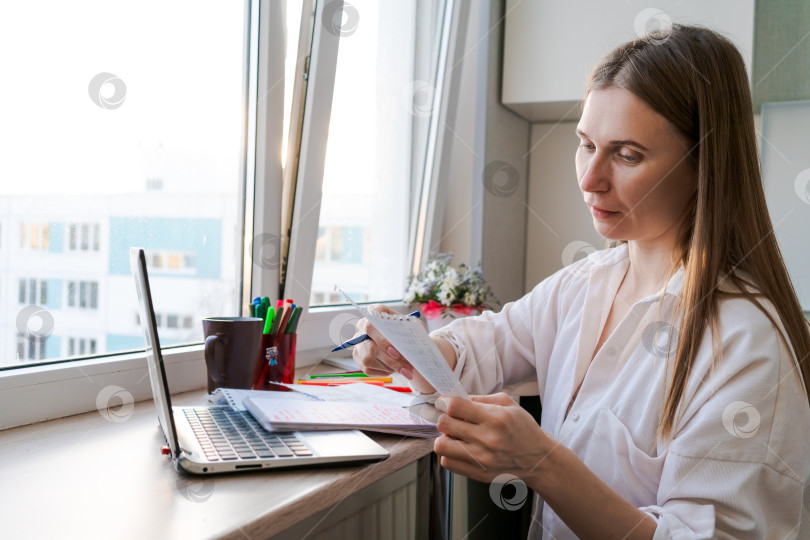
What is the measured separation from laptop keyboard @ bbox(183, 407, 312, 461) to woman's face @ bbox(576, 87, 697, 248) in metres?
0.59

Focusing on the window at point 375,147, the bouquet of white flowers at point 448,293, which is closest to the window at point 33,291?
the window at point 375,147

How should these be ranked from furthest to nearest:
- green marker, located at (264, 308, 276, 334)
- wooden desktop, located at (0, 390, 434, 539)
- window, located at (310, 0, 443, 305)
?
window, located at (310, 0, 443, 305) < green marker, located at (264, 308, 276, 334) < wooden desktop, located at (0, 390, 434, 539)

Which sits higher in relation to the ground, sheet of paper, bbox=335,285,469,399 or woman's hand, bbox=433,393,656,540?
sheet of paper, bbox=335,285,469,399

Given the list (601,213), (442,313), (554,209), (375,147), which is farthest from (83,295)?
(554,209)

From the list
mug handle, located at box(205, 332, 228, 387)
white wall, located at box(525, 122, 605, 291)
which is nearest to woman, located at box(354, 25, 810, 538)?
mug handle, located at box(205, 332, 228, 387)

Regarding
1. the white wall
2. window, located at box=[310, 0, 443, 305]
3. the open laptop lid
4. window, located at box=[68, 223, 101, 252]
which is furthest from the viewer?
the white wall

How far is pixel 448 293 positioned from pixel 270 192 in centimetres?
61

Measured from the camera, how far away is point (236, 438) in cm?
92

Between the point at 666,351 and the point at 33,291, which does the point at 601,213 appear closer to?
the point at 666,351

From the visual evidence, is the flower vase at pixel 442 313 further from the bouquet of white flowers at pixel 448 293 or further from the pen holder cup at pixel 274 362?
the pen holder cup at pixel 274 362

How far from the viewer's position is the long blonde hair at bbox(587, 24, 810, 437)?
97cm

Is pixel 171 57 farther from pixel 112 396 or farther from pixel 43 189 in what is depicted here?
pixel 112 396

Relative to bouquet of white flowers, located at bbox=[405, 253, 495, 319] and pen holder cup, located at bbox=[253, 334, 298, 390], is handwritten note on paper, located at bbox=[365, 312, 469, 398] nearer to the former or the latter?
pen holder cup, located at bbox=[253, 334, 298, 390]

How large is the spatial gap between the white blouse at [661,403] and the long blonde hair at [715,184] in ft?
0.10
